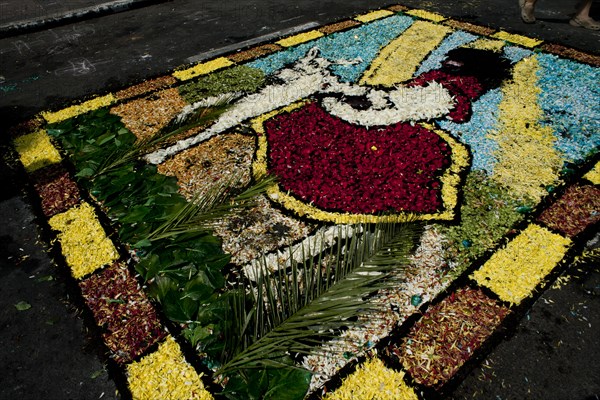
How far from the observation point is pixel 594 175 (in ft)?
10.8

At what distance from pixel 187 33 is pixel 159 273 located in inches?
198

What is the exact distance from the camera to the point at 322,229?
287 cm

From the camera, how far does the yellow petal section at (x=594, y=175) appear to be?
10.6 ft

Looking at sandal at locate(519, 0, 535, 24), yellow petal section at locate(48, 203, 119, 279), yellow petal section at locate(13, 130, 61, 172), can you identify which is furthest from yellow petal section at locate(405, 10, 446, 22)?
yellow petal section at locate(48, 203, 119, 279)

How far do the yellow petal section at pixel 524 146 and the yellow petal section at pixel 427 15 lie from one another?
2.30 meters

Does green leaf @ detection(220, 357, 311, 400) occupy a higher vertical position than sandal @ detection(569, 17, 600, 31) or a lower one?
lower

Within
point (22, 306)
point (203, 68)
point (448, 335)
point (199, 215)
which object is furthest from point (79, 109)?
point (448, 335)

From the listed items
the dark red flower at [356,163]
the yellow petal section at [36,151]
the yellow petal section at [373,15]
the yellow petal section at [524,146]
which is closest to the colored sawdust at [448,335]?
the dark red flower at [356,163]

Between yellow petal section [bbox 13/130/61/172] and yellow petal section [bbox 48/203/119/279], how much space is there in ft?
2.92

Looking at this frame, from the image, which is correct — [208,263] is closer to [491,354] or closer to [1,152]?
[491,354]

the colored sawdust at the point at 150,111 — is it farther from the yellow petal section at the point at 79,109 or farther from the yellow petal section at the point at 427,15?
the yellow petal section at the point at 427,15

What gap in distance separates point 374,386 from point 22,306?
7.50 feet

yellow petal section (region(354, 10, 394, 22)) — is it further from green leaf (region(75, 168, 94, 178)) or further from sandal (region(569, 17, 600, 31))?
green leaf (region(75, 168, 94, 178))

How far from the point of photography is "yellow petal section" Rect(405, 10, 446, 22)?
6297 mm
